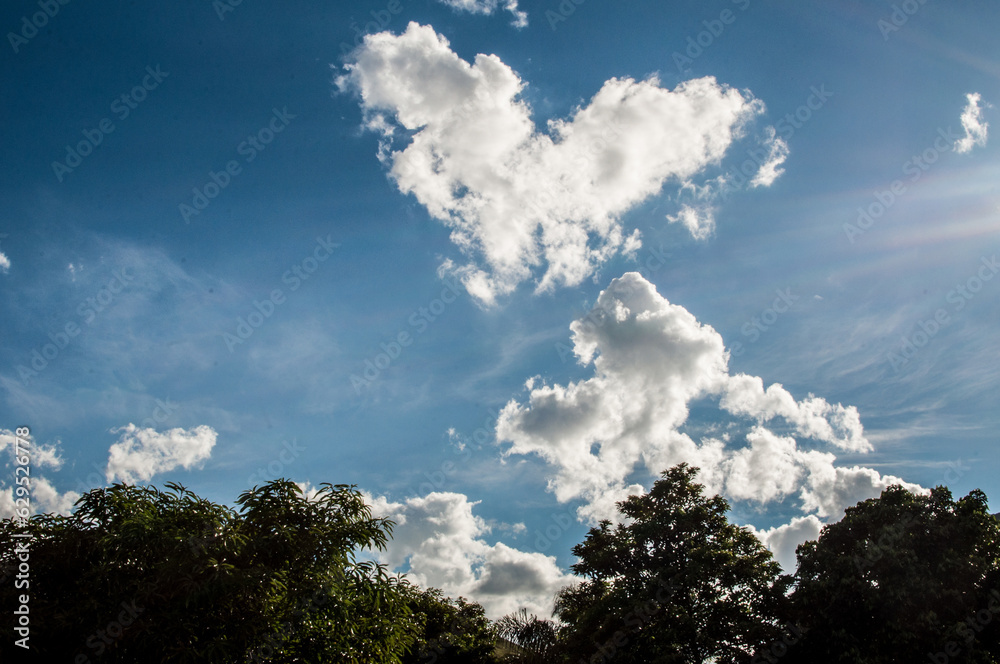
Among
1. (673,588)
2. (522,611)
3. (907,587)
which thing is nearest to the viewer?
(907,587)

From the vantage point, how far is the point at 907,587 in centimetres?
1970

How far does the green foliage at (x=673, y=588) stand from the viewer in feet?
74.9

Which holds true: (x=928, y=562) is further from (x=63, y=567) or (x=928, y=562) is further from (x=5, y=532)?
(x=5, y=532)

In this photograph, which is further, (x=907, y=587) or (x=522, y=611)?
(x=522, y=611)

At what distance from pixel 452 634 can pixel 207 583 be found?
2795 cm

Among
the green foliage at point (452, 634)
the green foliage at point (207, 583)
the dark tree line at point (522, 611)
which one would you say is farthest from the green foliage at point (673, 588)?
the green foliage at point (207, 583)

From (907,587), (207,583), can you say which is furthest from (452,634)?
(207,583)

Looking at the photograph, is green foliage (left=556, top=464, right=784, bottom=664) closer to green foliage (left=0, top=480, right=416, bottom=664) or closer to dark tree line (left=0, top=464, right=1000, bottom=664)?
dark tree line (left=0, top=464, right=1000, bottom=664)

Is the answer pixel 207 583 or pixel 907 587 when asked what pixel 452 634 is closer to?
pixel 907 587

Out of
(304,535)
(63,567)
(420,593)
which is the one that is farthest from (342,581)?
(420,593)

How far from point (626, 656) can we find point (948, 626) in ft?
38.2

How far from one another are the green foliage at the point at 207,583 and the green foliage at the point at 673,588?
558 inches

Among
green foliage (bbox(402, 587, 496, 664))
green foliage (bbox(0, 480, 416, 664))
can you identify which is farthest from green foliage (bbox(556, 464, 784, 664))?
green foliage (bbox(0, 480, 416, 664))

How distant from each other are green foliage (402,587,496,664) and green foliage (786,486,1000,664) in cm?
1932
